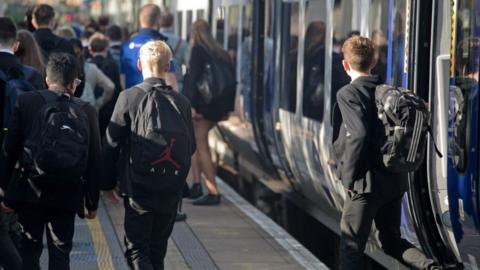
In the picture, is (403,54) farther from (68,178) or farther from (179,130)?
(68,178)

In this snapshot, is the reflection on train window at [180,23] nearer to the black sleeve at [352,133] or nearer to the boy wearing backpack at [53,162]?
the boy wearing backpack at [53,162]

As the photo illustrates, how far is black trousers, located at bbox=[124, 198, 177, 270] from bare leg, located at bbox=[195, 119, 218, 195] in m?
4.71

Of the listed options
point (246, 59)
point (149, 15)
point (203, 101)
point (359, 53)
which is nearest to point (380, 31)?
point (359, 53)

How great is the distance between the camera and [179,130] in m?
7.12

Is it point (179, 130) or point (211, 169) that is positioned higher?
point (179, 130)

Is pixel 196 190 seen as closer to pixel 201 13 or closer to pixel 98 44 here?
pixel 98 44

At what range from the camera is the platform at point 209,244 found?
9023 millimetres

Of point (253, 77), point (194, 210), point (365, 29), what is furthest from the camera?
point (253, 77)

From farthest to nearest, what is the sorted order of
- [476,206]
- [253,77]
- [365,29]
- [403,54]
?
[253,77] → [365,29] → [403,54] → [476,206]

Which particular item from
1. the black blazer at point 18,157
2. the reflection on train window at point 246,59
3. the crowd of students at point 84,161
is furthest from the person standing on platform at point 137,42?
the black blazer at point 18,157

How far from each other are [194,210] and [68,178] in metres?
4.96

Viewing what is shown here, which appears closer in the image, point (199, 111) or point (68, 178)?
point (68, 178)

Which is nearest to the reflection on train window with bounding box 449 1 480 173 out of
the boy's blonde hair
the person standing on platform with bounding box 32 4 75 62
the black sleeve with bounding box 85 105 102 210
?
the boy's blonde hair

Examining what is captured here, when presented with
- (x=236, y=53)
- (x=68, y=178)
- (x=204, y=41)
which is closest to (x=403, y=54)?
(x=68, y=178)
